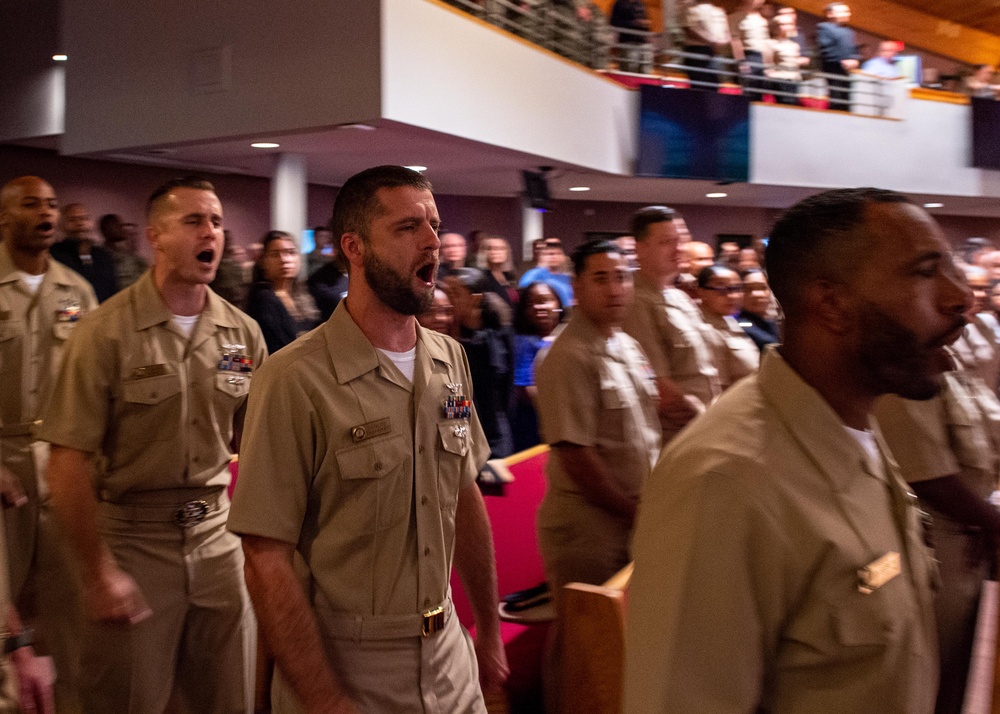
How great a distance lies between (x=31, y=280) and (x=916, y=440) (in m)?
3.12

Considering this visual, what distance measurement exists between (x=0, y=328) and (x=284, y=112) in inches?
190

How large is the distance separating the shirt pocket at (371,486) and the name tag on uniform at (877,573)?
3.14ft

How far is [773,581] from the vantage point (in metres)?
1.16

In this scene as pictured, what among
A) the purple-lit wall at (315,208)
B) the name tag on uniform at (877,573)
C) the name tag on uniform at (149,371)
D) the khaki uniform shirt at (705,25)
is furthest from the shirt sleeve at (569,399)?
the khaki uniform shirt at (705,25)

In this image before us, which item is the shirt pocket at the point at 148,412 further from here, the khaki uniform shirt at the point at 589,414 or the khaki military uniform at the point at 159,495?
the khaki uniform shirt at the point at 589,414

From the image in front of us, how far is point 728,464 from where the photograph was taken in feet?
3.86

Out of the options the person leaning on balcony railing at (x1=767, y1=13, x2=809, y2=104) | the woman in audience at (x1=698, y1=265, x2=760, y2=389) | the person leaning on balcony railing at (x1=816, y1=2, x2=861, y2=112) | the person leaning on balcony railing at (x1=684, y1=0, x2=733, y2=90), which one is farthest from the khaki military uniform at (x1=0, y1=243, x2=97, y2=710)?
the person leaning on balcony railing at (x1=816, y1=2, x2=861, y2=112)

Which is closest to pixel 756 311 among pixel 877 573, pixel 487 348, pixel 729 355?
pixel 729 355

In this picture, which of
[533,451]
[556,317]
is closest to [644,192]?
[556,317]

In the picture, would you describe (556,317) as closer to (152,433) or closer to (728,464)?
(152,433)

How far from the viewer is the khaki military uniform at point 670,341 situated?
13.1 feet

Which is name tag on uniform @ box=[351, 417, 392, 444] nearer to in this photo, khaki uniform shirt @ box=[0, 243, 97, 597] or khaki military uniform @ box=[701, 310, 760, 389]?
khaki uniform shirt @ box=[0, 243, 97, 597]

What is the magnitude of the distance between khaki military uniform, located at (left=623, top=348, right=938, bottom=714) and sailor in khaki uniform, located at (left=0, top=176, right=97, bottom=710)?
2.61 m

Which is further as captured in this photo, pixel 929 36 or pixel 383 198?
pixel 929 36
